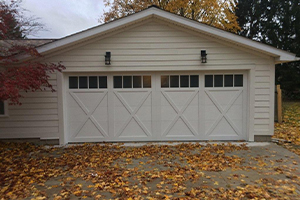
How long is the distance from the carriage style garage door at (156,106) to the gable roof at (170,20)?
0.94 m

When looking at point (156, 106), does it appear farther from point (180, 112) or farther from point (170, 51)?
point (170, 51)

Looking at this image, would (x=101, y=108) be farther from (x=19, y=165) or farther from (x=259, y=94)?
(x=259, y=94)

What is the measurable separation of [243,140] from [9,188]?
5882 mm

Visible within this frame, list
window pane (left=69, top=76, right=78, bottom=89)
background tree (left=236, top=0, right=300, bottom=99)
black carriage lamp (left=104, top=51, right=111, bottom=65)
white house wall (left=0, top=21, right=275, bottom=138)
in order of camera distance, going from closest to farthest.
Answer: black carriage lamp (left=104, top=51, right=111, bottom=65) → white house wall (left=0, top=21, right=275, bottom=138) → window pane (left=69, top=76, right=78, bottom=89) → background tree (left=236, top=0, right=300, bottom=99)

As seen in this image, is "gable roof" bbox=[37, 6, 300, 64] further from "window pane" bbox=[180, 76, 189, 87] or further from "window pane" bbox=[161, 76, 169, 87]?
"window pane" bbox=[161, 76, 169, 87]

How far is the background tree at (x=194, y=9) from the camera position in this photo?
646 inches

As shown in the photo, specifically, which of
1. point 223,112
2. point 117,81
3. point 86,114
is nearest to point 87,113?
point 86,114

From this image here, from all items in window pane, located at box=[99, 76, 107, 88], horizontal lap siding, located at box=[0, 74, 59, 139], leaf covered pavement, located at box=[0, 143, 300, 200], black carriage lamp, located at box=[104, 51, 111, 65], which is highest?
black carriage lamp, located at box=[104, 51, 111, 65]

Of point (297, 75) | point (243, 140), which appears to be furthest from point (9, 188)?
point (297, 75)

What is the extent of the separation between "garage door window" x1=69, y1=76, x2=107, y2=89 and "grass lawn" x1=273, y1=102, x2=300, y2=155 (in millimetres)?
5565

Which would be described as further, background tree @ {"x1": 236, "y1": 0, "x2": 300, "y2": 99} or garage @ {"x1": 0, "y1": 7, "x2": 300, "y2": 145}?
background tree @ {"x1": 236, "y1": 0, "x2": 300, "y2": 99}

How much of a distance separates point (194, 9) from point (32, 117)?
47.7ft

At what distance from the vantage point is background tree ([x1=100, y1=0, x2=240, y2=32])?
1641cm

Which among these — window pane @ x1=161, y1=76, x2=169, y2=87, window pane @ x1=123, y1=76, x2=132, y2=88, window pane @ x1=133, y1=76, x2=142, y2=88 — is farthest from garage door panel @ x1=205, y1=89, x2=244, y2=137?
window pane @ x1=123, y1=76, x2=132, y2=88
